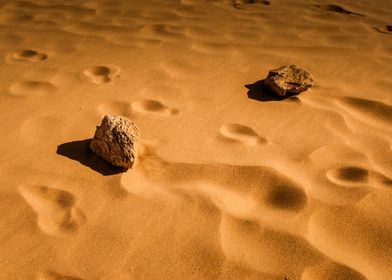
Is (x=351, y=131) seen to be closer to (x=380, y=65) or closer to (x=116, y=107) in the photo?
(x=380, y=65)

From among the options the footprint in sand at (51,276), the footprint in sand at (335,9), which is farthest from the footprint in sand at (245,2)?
the footprint in sand at (51,276)

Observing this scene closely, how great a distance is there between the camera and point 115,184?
1685mm

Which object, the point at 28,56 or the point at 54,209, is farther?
the point at 28,56

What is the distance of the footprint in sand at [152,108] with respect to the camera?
2205 millimetres

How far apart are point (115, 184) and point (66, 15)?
109 inches

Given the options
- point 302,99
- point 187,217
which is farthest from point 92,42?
point 187,217

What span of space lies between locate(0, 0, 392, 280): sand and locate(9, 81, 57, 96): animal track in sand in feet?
0.05

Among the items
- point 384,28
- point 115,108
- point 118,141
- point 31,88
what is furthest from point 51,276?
point 384,28

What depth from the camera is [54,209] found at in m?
1.56

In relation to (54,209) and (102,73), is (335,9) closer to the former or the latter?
(102,73)

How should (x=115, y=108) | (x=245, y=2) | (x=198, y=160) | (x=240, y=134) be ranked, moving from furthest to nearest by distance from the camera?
(x=245, y=2)
(x=115, y=108)
(x=240, y=134)
(x=198, y=160)

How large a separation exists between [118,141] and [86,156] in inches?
9.2

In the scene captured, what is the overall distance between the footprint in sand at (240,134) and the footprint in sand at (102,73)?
3.13 ft

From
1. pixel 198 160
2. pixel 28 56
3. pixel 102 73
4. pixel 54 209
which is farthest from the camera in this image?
pixel 28 56
